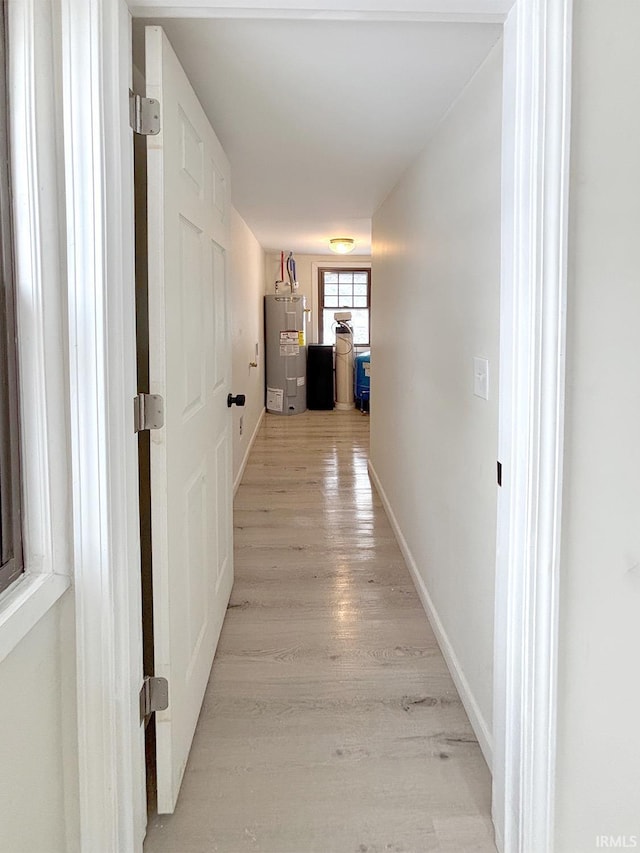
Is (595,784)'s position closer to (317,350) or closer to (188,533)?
(188,533)

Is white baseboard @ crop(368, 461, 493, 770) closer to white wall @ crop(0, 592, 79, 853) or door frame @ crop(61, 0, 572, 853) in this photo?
door frame @ crop(61, 0, 572, 853)

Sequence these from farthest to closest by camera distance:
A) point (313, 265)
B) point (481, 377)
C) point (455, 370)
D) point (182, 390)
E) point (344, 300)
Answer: point (344, 300)
point (313, 265)
point (455, 370)
point (481, 377)
point (182, 390)

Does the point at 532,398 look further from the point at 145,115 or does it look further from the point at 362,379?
the point at 362,379

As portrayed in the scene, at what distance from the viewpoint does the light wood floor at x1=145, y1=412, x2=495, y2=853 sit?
1452 millimetres

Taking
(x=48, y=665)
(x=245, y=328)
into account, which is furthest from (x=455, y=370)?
(x=245, y=328)

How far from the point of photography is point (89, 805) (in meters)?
1.22

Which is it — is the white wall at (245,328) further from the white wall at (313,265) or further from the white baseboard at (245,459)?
the white wall at (313,265)

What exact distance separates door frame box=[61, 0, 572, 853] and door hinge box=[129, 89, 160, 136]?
0.24 feet

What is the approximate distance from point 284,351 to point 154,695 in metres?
6.05

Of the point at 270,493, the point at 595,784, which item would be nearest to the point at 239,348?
the point at 270,493

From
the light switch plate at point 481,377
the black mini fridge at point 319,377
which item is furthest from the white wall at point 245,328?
the light switch plate at point 481,377

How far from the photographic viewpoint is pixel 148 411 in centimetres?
137

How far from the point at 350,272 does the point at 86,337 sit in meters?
7.40

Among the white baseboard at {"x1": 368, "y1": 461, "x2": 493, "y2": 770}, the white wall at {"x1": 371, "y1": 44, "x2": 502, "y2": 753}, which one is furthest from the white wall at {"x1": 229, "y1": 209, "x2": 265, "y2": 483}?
the white baseboard at {"x1": 368, "y1": 461, "x2": 493, "y2": 770}
